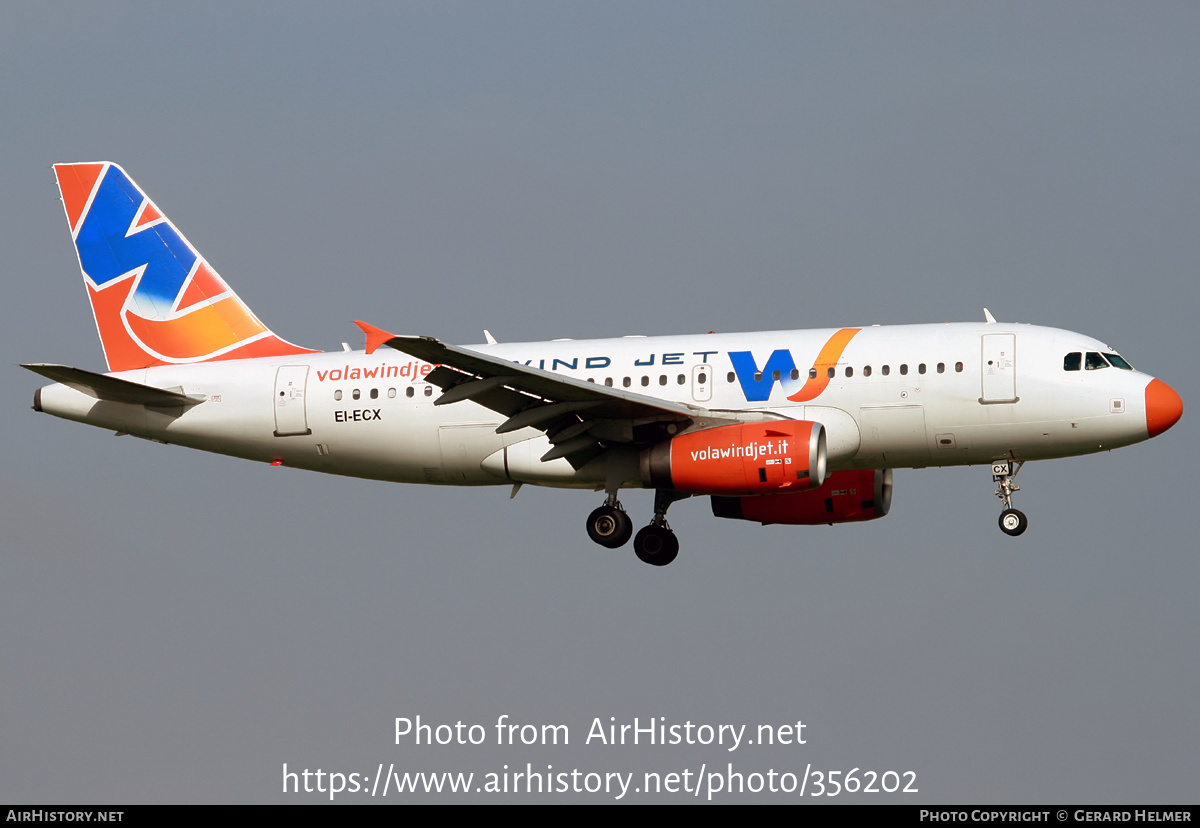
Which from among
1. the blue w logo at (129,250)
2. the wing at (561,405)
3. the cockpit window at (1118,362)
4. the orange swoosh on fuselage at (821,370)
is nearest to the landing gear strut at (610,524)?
the wing at (561,405)

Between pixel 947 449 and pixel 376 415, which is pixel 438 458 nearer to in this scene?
pixel 376 415

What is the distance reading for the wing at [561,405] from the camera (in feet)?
104

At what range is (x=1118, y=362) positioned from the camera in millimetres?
34031

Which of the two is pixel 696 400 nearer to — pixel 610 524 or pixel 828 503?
pixel 610 524

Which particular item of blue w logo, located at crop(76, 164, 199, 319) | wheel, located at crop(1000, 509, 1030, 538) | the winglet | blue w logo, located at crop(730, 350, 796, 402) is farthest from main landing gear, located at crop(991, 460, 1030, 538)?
blue w logo, located at crop(76, 164, 199, 319)

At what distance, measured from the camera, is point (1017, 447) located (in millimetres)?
33688

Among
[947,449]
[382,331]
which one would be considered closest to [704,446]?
[947,449]

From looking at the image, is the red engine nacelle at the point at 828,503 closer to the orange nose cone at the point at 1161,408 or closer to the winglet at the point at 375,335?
the orange nose cone at the point at 1161,408

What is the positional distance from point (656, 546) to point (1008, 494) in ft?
25.5

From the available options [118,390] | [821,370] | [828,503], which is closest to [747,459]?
[821,370]

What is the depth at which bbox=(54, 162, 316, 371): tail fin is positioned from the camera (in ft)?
128

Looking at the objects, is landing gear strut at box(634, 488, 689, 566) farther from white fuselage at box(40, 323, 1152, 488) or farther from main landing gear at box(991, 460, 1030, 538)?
main landing gear at box(991, 460, 1030, 538)

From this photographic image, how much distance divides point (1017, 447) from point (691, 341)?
23.8ft

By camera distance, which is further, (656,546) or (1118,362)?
(656,546)
